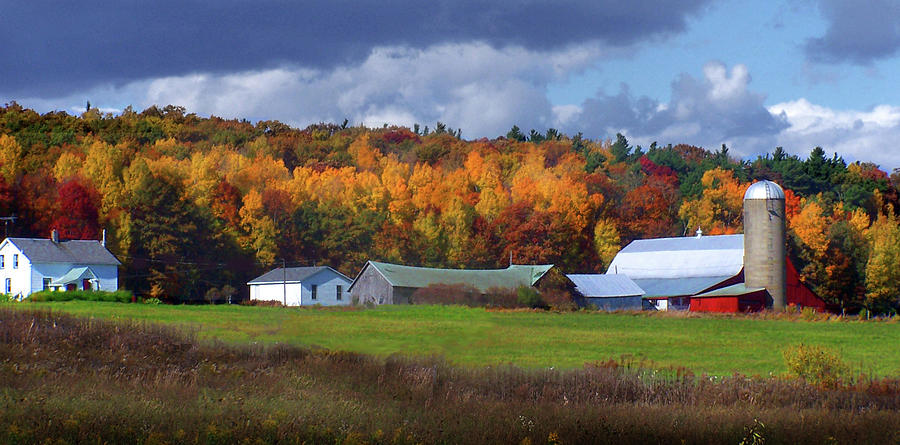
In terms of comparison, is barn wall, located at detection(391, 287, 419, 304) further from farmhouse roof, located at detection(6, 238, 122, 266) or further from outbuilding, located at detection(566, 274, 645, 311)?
farmhouse roof, located at detection(6, 238, 122, 266)

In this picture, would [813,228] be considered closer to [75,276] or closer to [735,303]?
[735,303]

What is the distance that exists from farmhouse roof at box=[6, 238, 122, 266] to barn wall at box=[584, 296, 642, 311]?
134 ft

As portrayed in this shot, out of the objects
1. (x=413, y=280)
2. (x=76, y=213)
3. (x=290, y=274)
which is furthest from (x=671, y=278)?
(x=76, y=213)

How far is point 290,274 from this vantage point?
106812 millimetres

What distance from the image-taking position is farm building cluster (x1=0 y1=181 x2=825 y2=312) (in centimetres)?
9006

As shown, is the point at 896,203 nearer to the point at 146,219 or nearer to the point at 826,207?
the point at 826,207

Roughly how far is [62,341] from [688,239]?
89.8m

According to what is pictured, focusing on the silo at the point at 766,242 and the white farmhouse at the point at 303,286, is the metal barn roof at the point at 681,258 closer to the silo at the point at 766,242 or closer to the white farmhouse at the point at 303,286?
the silo at the point at 766,242

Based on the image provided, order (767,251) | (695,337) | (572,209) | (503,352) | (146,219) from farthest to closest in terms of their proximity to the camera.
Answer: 1. (572,209)
2. (146,219)
3. (767,251)
4. (695,337)
5. (503,352)

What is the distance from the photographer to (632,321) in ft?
226

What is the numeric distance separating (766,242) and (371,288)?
33890 millimetres

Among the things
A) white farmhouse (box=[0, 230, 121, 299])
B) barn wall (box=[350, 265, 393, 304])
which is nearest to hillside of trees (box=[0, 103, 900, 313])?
white farmhouse (box=[0, 230, 121, 299])

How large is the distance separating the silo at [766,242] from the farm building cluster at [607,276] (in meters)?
0.08

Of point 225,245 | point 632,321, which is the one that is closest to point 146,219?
point 225,245
